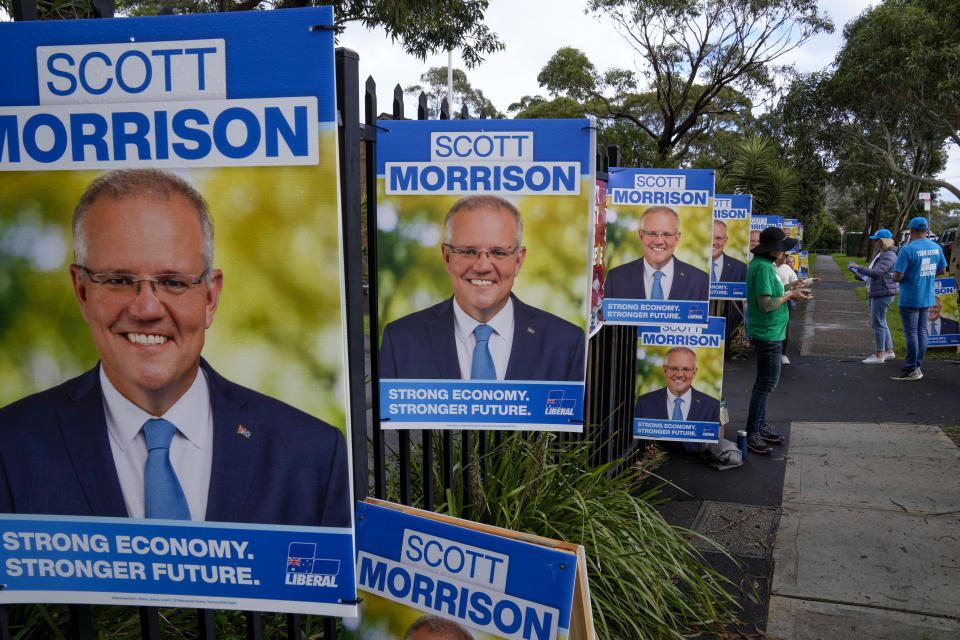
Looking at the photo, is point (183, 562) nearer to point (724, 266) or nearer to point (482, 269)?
point (482, 269)

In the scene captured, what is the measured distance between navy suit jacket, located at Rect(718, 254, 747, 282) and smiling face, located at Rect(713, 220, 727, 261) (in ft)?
0.52

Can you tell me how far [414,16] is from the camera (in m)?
14.3

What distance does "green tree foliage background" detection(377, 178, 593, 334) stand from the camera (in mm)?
2846

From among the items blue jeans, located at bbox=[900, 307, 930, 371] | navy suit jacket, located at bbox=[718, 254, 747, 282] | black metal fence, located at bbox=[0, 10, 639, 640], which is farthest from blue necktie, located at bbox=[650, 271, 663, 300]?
blue jeans, located at bbox=[900, 307, 930, 371]

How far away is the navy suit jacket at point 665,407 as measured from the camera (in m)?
6.50

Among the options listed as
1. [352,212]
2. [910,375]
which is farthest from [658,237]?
[910,375]

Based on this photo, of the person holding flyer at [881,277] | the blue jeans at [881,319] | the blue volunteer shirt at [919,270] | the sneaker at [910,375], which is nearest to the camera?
the blue volunteer shirt at [919,270]

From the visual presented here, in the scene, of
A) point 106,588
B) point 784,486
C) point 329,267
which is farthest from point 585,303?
point 784,486

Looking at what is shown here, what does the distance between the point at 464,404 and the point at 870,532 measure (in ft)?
12.7

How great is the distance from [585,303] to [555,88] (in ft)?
124

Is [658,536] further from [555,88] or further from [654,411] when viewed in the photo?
[555,88]

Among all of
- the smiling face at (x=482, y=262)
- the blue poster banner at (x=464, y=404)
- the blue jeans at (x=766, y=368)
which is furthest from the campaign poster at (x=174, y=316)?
the blue jeans at (x=766, y=368)

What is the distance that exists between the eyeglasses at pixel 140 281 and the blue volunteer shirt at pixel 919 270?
10.6 m

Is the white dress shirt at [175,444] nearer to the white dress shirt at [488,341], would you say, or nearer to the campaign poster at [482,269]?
the campaign poster at [482,269]
